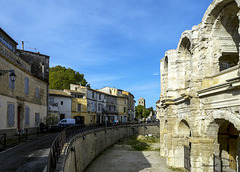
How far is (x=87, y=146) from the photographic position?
2077 cm

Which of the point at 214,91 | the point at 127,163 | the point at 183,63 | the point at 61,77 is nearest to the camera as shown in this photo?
the point at 214,91

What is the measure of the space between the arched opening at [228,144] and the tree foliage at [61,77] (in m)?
41.7

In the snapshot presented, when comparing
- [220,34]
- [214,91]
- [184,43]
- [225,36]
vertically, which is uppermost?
[184,43]

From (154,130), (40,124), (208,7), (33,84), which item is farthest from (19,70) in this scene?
(154,130)

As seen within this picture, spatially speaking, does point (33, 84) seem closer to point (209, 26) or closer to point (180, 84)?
point (180, 84)

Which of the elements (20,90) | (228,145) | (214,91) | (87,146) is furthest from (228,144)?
(20,90)

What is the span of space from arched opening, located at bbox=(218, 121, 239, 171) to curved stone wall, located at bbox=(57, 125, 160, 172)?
383 inches

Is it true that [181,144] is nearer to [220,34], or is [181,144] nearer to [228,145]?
[228,145]

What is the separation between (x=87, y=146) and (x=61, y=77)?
113 feet

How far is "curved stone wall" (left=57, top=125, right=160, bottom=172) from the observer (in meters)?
11.8

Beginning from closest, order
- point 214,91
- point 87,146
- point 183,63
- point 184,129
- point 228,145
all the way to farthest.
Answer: point 214,91 → point 228,145 → point 183,63 → point 184,129 → point 87,146

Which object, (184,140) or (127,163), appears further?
(127,163)

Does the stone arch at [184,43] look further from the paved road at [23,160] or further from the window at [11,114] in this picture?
the window at [11,114]

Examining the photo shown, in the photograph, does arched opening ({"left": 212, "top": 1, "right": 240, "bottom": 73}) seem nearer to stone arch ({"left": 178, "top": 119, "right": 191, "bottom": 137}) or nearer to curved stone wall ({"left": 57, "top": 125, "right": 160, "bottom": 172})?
stone arch ({"left": 178, "top": 119, "right": 191, "bottom": 137})
